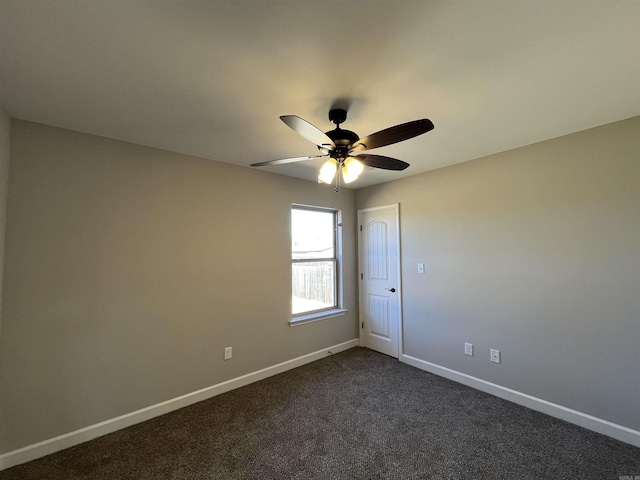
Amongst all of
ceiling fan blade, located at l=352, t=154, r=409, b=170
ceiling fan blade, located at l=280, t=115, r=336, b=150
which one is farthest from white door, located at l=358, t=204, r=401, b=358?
ceiling fan blade, located at l=280, t=115, r=336, b=150

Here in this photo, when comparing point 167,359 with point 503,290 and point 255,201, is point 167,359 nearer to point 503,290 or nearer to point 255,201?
point 255,201

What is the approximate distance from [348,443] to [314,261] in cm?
219

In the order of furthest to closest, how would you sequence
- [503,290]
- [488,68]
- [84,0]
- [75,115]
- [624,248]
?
[503,290] < [624,248] < [75,115] < [488,68] < [84,0]

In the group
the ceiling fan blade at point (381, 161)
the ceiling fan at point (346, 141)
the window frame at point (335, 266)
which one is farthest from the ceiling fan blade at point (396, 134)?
the window frame at point (335, 266)

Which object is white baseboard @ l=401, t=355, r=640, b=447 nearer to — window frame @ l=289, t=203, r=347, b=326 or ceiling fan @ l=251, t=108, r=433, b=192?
window frame @ l=289, t=203, r=347, b=326

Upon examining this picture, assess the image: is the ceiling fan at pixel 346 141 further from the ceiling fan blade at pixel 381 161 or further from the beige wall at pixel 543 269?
the beige wall at pixel 543 269

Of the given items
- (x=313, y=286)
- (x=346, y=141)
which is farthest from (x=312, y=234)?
(x=346, y=141)

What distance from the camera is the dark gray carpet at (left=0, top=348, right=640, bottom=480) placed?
1775mm

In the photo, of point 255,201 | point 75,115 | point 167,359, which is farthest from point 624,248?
point 75,115

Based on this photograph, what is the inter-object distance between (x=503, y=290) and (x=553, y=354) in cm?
64

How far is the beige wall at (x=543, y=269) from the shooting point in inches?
81.6

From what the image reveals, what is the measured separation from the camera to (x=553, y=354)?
2375 millimetres

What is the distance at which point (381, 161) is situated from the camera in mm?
1959

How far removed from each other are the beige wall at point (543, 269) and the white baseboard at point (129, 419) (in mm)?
1857
